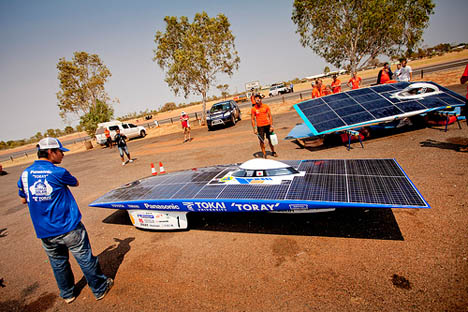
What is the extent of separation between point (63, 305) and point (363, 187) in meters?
5.20

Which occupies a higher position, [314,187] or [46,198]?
[46,198]

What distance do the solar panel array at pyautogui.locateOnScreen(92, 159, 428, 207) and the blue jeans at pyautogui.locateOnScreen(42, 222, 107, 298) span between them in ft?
5.28

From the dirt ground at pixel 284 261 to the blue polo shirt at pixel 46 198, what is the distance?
4.28 ft

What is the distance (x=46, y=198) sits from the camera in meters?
3.15

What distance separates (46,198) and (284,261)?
11.8 ft

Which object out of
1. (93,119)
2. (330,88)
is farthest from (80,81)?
(330,88)

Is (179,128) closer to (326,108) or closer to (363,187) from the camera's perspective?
(326,108)

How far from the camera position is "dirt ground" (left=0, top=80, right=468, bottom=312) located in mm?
2859

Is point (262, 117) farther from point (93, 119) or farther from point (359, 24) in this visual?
point (93, 119)

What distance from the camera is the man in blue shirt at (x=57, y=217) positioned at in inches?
124

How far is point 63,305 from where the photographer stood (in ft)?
11.5

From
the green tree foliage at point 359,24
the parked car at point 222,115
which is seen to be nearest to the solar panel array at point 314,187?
the parked car at point 222,115

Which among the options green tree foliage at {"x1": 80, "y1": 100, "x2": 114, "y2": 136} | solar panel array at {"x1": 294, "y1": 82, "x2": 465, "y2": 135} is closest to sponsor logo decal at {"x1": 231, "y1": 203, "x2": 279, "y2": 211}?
solar panel array at {"x1": 294, "y1": 82, "x2": 465, "y2": 135}

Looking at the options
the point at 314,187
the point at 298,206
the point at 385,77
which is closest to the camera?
the point at 298,206
